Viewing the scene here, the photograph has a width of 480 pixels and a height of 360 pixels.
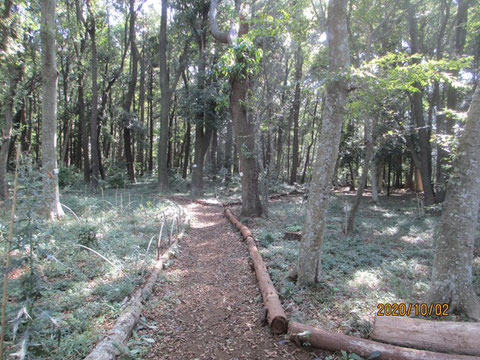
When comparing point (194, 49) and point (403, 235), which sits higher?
point (194, 49)

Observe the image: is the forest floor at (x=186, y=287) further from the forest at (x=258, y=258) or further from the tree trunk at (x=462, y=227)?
the tree trunk at (x=462, y=227)

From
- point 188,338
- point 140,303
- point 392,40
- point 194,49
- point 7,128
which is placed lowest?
point 188,338

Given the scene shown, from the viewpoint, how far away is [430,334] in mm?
3299

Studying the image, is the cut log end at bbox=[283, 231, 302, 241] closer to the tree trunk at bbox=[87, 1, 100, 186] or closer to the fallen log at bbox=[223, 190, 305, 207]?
the fallen log at bbox=[223, 190, 305, 207]

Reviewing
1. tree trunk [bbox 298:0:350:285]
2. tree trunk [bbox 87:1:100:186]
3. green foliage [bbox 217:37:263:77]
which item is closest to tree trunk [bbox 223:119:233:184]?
tree trunk [bbox 87:1:100:186]

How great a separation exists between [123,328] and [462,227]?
4.56 meters

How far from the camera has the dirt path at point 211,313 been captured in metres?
3.52

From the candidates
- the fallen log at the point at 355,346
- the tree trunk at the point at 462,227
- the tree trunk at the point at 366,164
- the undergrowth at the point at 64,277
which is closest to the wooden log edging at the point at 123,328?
the undergrowth at the point at 64,277

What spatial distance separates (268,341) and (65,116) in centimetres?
2465

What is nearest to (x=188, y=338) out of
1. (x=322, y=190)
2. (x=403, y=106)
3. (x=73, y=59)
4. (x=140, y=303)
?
(x=140, y=303)

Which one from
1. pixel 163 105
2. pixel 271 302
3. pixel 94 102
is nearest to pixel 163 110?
pixel 163 105

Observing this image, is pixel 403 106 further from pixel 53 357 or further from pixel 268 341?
pixel 53 357

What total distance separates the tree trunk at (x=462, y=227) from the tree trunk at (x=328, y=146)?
64.3 inches

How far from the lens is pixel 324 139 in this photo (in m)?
4.73
